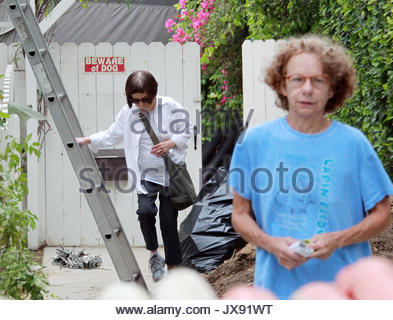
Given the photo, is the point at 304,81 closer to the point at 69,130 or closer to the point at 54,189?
the point at 69,130

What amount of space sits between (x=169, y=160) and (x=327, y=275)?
2.59 metres

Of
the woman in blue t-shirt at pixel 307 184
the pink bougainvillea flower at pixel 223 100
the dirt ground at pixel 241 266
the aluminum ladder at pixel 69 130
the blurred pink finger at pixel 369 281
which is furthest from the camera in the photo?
the pink bougainvillea flower at pixel 223 100

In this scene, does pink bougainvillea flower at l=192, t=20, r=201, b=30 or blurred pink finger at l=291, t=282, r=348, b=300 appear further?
pink bougainvillea flower at l=192, t=20, r=201, b=30

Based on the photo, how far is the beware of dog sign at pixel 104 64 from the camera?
5.95m

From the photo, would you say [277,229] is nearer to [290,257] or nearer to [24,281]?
[290,257]

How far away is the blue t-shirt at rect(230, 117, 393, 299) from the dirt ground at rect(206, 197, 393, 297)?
2.14m

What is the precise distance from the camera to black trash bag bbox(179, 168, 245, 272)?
446cm

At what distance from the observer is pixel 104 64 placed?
5969mm

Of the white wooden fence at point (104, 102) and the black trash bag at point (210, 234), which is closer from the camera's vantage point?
the black trash bag at point (210, 234)

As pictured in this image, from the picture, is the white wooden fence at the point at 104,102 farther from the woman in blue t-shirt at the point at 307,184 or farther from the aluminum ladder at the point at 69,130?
the woman in blue t-shirt at the point at 307,184

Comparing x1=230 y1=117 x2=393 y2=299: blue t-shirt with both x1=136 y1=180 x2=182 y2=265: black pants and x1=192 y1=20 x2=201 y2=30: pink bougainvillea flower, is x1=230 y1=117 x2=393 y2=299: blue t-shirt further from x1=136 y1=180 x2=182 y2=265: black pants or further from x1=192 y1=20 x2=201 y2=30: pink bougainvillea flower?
x1=192 y1=20 x2=201 y2=30: pink bougainvillea flower

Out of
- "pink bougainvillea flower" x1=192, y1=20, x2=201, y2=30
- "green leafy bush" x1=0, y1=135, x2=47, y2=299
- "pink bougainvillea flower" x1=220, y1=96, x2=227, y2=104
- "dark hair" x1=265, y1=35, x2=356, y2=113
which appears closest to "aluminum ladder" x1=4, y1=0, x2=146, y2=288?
"green leafy bush" x1=0, y1=135, x2=47, y2=299

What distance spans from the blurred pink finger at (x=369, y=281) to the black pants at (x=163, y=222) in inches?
132

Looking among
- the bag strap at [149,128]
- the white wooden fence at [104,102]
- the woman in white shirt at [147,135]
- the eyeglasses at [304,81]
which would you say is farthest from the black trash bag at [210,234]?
the eyeglasses at [304,81]
